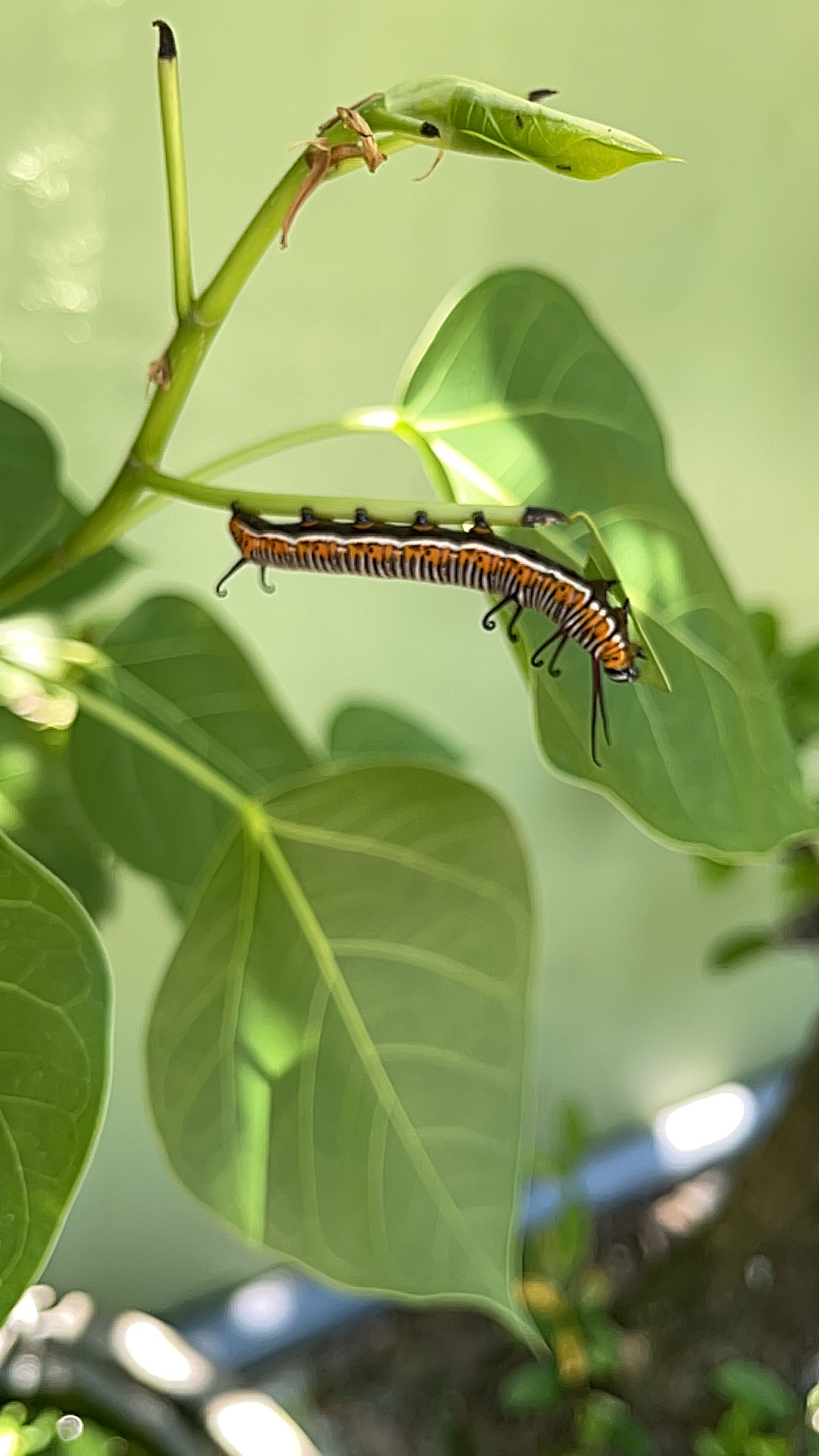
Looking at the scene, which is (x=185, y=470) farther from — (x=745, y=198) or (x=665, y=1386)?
(x=665, y=1386)

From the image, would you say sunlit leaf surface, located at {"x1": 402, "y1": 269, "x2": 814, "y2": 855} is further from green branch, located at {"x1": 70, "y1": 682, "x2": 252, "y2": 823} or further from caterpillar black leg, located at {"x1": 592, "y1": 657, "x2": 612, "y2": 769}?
green branch, located at {"x1": 70, "y1": 682, "x2": 252, "y2": 823}

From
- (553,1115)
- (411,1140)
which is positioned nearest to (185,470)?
(411,1140)

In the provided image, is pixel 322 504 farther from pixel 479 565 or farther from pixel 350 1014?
pixel 350 1014

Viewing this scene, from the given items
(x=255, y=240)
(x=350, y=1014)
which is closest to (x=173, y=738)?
(x=350, y=1014)

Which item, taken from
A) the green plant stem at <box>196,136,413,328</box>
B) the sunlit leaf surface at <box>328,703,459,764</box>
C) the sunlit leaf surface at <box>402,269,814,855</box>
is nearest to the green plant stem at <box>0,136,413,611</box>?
the green plant stem at <box>196,136,413,328</box>

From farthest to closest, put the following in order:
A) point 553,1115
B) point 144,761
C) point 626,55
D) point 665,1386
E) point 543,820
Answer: point 553,1115
point 543,820
point 665,1386
point 626,55
point 144,761

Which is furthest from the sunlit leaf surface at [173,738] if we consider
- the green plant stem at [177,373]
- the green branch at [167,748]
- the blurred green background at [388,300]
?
the blurred green background at [388,300]
